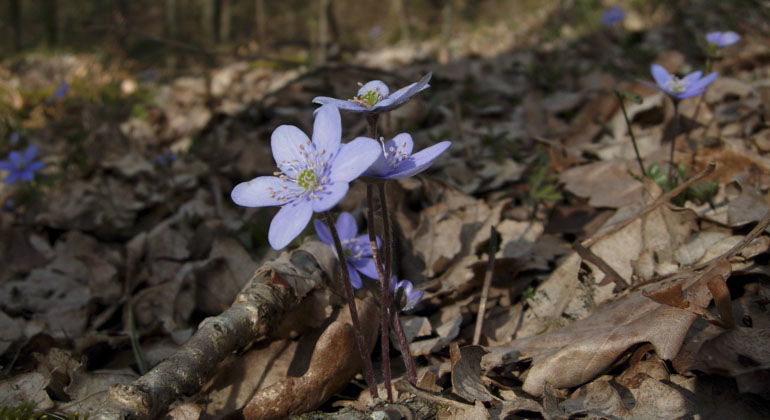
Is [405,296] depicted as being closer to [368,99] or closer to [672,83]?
[368,99]

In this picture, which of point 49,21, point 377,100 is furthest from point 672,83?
point 49,21

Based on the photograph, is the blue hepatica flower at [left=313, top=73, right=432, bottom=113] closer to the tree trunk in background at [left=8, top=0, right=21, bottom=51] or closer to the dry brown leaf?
the dry brown leaf

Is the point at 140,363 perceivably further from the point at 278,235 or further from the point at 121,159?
the point at 121,159

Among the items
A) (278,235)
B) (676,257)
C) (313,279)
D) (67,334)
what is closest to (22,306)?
(67,334)

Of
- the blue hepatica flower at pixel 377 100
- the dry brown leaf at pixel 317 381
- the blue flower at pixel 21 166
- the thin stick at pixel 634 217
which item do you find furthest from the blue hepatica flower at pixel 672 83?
the blue flower at pixel 21 166

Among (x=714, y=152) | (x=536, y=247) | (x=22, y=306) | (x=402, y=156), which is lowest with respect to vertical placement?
(x=22, y=306)

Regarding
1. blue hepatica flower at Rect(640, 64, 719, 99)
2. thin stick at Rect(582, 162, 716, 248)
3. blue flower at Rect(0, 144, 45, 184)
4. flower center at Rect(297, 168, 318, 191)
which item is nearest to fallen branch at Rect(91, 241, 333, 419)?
flower center at Rect(297, 168, 318, 191)

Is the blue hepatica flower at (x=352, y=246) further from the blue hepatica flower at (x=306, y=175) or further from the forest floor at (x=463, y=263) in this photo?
the blue hepatica flower at (x=306, y=175)
